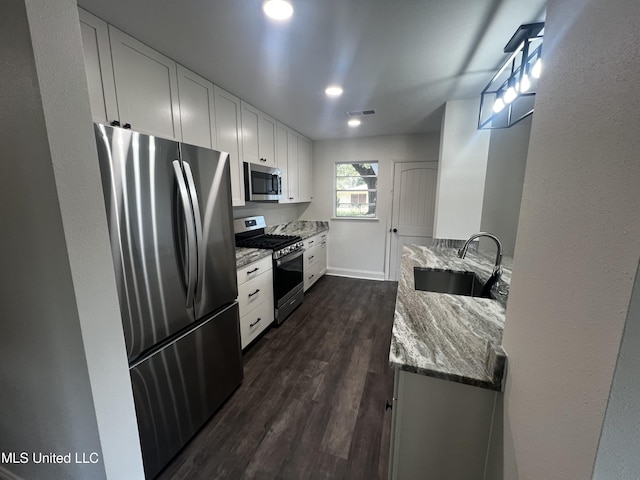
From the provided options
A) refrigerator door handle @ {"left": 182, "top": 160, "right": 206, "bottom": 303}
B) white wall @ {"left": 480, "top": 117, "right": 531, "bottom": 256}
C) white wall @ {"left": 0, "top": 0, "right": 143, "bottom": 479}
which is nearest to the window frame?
white wall @ {"left": 480, "top": 117, "right": 531, "bottom": 256}

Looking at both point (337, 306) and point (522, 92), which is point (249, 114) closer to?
point (522, 92)

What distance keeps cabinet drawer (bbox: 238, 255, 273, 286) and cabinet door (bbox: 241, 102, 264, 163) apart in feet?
3.61

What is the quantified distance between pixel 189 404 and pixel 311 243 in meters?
2.63

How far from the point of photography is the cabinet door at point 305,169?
4.04 metres

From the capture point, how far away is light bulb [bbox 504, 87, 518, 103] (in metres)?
1.54

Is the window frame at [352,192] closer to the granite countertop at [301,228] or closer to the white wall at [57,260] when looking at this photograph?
the granite countertop at [301,228]

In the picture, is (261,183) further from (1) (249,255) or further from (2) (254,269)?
(2) (254,269)

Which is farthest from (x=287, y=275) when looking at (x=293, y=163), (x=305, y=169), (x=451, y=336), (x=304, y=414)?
(x=451, y=336)

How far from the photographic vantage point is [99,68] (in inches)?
55.4

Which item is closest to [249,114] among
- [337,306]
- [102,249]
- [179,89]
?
[179,89]

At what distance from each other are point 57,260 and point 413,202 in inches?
162

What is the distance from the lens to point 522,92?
145 centimetres

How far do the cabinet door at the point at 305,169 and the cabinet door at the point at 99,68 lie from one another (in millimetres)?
2712

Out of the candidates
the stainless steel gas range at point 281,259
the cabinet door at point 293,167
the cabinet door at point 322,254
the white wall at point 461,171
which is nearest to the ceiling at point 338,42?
the white wall at point 461,171
